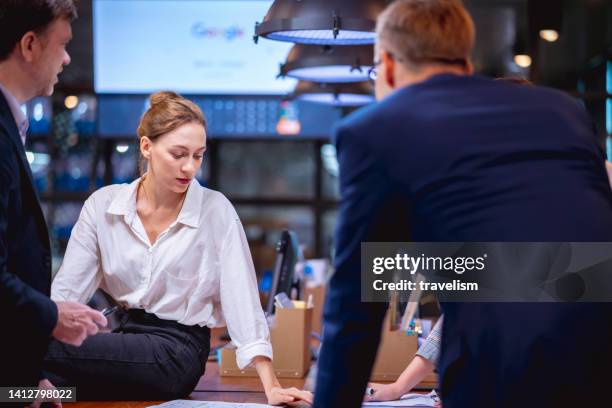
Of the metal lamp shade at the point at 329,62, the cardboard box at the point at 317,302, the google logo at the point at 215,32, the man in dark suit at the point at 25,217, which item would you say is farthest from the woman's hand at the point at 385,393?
the google logo at the point at 215,32

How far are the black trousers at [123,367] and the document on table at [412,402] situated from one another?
612mm

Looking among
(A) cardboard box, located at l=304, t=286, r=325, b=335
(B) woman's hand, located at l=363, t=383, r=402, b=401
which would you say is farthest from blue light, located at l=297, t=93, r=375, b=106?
(B) woman's hand, located at l=363, t=383, r=402, b=401

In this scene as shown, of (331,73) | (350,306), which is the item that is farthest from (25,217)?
(331,73)

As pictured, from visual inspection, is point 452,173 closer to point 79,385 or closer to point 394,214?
point 394,214

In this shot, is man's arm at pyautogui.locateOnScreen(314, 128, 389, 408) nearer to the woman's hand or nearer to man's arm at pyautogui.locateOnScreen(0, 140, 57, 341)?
man's arm at pyautogui.locateOnScreen(0, 140, 57, 341)

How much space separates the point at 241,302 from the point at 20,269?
92 centimetres

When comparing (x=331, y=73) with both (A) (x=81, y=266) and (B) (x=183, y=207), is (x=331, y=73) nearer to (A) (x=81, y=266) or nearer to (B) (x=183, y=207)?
(B) (x=183, y=207)

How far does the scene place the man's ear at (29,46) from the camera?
1.88m

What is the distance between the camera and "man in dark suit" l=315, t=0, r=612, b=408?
→ 1.50 m

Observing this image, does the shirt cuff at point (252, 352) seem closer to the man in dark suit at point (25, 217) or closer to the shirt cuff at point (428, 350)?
the shirt cuff at point (428, 350)

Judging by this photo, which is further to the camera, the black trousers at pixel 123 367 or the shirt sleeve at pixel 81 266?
the shirt sleeve at pixel 81 266

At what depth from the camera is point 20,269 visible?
1.87 metres

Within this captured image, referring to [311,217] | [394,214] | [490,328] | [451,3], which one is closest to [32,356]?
[394,214]

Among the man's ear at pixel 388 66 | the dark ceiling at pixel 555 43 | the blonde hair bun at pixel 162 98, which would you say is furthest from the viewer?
the dark ceiling at pixel 555 43
